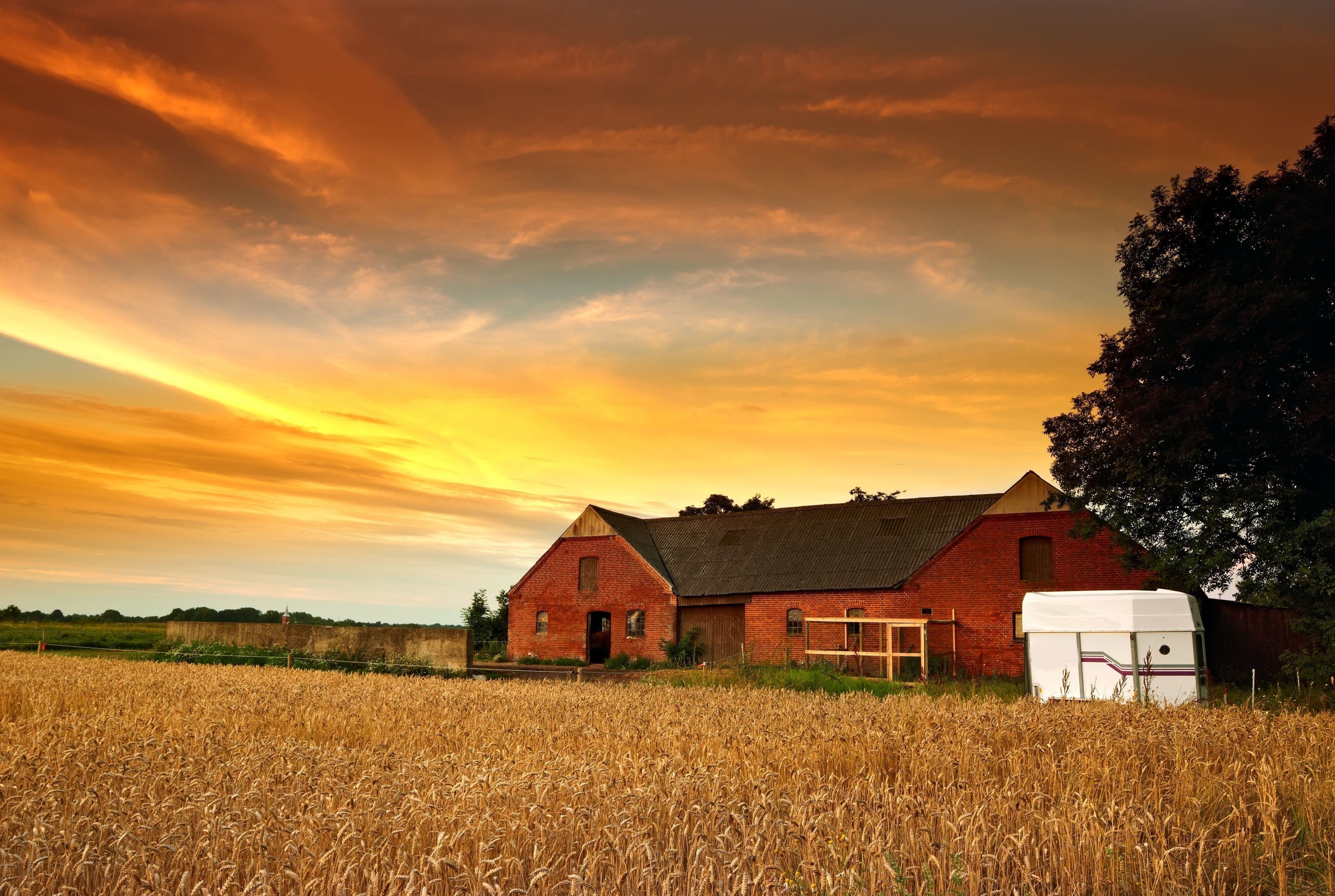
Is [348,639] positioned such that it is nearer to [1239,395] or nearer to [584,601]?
[584,601]

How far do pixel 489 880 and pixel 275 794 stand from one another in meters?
2.36

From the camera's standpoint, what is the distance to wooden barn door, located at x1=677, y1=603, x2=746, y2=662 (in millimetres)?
42094

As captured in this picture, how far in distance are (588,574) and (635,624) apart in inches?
153

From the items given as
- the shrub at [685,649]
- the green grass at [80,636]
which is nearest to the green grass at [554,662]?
the shrub at [685,649]

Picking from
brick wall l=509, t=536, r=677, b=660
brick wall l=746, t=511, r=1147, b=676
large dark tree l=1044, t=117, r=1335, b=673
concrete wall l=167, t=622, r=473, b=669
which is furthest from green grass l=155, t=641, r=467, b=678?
large dark tree l=1044, t=117, r=1335, b=673

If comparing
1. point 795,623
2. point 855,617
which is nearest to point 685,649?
point 795,623

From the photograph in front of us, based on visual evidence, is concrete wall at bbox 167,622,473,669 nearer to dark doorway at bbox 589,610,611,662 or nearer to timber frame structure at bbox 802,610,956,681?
timber frame structure at bbox 802,610,956,681

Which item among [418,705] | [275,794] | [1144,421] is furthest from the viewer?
[1144,421]

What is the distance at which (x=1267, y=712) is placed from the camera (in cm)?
1288

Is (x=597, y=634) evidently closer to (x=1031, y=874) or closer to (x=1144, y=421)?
(x=1144, y=421)

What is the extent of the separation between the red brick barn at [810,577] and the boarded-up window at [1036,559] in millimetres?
54

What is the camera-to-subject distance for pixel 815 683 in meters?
25.2

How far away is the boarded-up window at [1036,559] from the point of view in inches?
1396

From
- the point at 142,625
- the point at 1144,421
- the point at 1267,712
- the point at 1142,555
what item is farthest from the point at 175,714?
the point at 142,625
